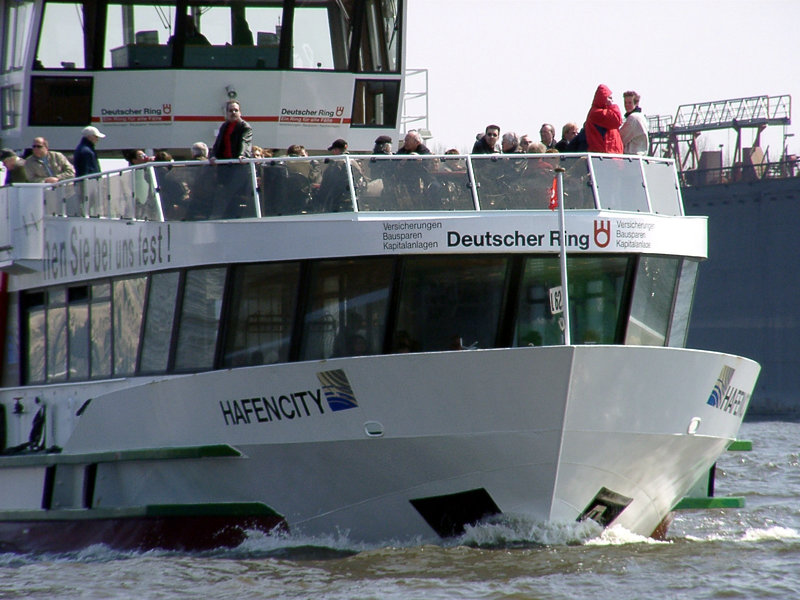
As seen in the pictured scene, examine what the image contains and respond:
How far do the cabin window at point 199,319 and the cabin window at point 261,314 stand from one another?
0.18m

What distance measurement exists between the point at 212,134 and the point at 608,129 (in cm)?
658

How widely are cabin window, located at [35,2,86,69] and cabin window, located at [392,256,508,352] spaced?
7.70m

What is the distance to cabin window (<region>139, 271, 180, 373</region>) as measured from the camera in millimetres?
11750

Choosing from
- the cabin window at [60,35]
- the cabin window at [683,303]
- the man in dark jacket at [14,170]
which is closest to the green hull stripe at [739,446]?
the cabin window at [683,303]

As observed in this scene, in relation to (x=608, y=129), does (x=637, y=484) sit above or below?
below

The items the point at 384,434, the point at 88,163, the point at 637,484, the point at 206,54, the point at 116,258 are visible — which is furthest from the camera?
the point at 206,54

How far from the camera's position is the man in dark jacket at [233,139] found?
12273 mm

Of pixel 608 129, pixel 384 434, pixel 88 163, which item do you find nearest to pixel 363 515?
pixel 384 434

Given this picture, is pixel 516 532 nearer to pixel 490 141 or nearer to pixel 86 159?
pixel 490 141

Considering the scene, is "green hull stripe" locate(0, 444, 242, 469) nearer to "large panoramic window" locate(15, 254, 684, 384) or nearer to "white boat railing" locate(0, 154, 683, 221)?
"large panoramic window" locate(15, 254, 684, 384)

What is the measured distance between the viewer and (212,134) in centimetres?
1675

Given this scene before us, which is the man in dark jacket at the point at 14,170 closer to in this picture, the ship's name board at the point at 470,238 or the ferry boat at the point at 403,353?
the ferry boat at the point at 403,353

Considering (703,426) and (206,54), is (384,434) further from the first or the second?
(206,54)

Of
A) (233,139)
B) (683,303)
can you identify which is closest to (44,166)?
(233,139)
